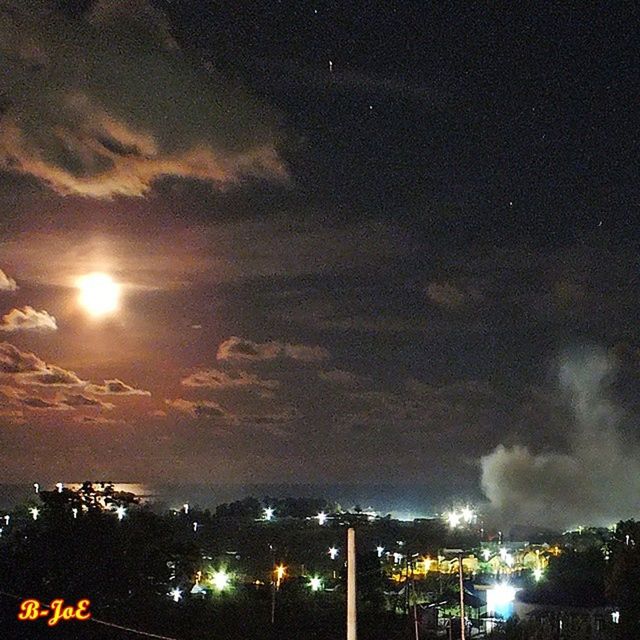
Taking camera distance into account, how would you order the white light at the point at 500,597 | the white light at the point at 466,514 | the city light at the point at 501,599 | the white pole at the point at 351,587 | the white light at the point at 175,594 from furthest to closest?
the white light at the point at 466,514
the white light at the point at 500,597
the city light at the point at 501,599
the white light at the point at 175,594
the white pole at the point at 351,587

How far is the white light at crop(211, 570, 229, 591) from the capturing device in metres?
28.6

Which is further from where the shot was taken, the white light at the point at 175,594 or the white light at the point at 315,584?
the white light at the point at 315,584

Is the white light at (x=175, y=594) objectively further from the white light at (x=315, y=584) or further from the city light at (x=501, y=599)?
the city light at (x=501, y=599)

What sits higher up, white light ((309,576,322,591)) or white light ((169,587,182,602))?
white light ((309,576,322,591))

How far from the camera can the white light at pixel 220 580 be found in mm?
28561

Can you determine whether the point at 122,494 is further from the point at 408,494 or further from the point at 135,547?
the point at 408,494

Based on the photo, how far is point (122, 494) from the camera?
72.7 ft

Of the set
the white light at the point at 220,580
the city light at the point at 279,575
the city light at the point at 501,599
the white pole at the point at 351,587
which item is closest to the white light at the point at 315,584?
the city light at the point at 279,575

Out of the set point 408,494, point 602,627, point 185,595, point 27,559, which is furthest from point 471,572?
point 408,494

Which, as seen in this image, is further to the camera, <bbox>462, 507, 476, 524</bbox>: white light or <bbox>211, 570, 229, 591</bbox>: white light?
<bbox>462, 507, 476, 524</bbox>: white light

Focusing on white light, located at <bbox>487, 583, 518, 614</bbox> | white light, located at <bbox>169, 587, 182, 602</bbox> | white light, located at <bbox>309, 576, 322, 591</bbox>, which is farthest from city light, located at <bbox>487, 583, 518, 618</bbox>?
white light, located at <bbox>169, 587, 182, 602</bbox>

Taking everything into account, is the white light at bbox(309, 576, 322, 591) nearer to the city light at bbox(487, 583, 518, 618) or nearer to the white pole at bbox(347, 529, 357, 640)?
the city light at bbox(487, 583, 518, 618)

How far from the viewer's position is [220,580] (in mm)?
29312

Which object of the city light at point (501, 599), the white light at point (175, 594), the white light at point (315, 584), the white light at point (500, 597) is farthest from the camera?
the white light at point (315, 584)
